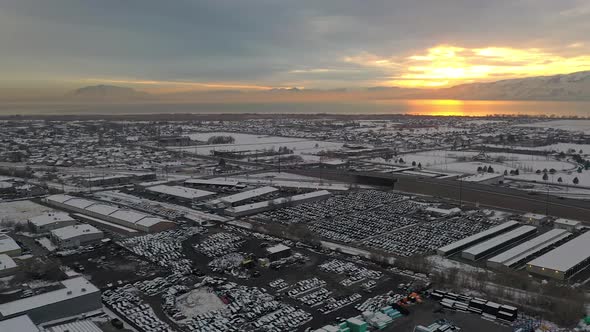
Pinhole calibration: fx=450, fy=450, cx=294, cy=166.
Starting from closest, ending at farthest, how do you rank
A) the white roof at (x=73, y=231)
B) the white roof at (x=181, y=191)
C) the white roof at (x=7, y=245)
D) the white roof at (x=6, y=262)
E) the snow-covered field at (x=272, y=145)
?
the white roof at (x=6, y=262)
the white roof at (x=7, y=245)
the white roof at (x=73, y=231)
the white roof at (x=181, y=191)
the snow-covered field at (x=272, y=145)

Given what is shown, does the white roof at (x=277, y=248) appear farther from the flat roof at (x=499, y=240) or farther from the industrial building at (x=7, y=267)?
the industrial building at (x=7, y=267)

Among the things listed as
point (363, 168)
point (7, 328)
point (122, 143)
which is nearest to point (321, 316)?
point (7, 328)

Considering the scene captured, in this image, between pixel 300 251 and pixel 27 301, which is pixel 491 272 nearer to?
pixel 300 251

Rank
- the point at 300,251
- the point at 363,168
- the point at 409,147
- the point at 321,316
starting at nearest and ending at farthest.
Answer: the point at 321,316
the point at 300,251
the point at 363,168
the point at 409,147

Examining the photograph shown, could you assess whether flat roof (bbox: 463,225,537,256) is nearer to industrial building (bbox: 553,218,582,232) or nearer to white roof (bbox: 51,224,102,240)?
industrial building (bbox: 553,218,582,232)

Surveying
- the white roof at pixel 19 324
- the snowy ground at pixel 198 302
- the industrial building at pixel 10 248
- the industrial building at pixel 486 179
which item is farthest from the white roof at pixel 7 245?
the industrial building at pixel 486 179

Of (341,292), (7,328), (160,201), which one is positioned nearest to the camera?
(7,328)

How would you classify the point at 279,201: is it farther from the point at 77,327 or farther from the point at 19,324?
the point at 19,324
